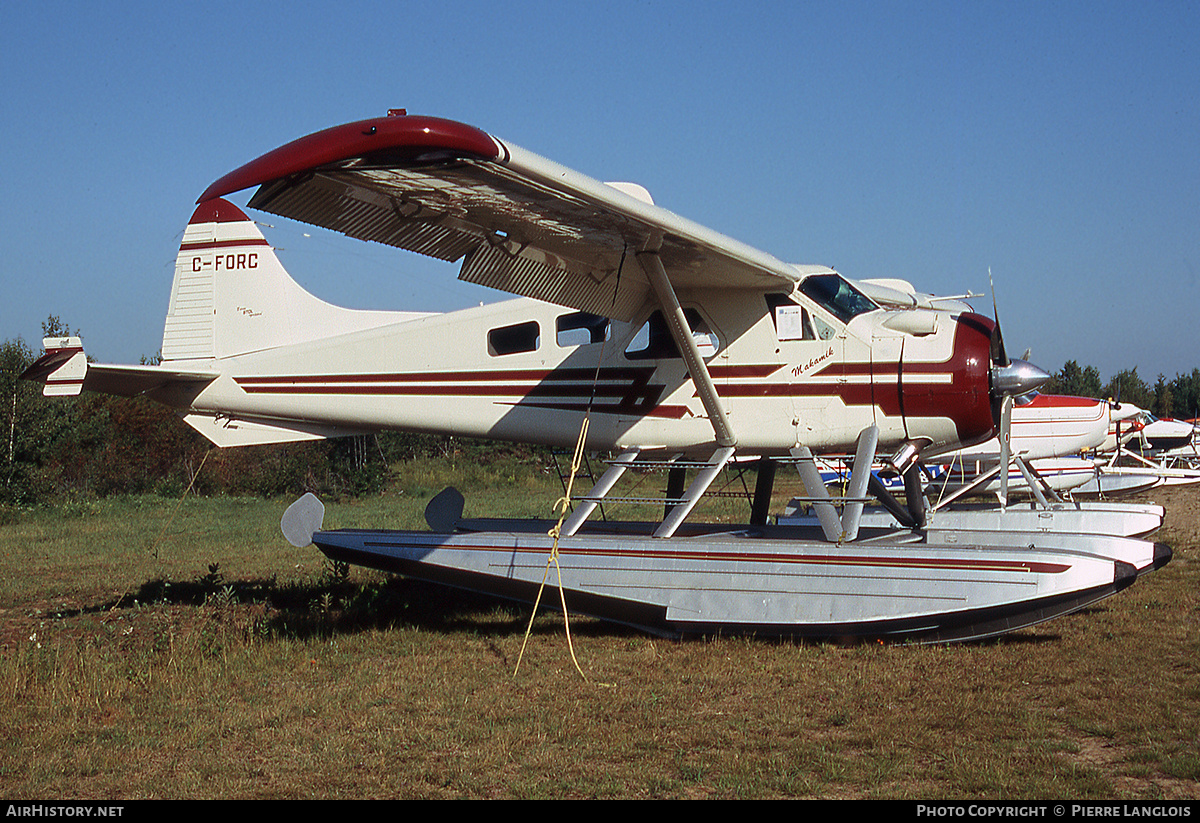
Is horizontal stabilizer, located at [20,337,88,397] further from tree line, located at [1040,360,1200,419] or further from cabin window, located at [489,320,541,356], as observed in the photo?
tree line, located at [1040,360,1200,419]

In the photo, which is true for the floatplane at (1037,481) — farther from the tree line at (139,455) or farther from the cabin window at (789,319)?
the cabin window at (789,319)

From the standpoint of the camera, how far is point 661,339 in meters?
8.43

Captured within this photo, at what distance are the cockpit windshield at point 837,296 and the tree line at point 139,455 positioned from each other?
1319cm

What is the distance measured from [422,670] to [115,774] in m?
2.42

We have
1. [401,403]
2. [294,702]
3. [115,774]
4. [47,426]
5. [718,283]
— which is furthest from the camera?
[47,426]

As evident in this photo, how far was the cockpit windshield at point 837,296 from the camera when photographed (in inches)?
319

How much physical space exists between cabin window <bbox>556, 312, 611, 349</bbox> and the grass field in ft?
8.55

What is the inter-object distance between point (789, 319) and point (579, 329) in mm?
1979

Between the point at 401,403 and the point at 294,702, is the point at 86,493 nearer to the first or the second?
the point at 401,403

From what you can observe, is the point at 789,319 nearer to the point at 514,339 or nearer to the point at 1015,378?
the point at 1015,378

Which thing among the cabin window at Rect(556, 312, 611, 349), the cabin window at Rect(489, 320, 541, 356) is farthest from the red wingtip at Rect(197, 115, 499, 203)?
the cabin window at Rect(489, 320, 541, 356)

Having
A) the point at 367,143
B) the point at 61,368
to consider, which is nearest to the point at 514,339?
the point at 61,368

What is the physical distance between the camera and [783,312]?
8.15 m
